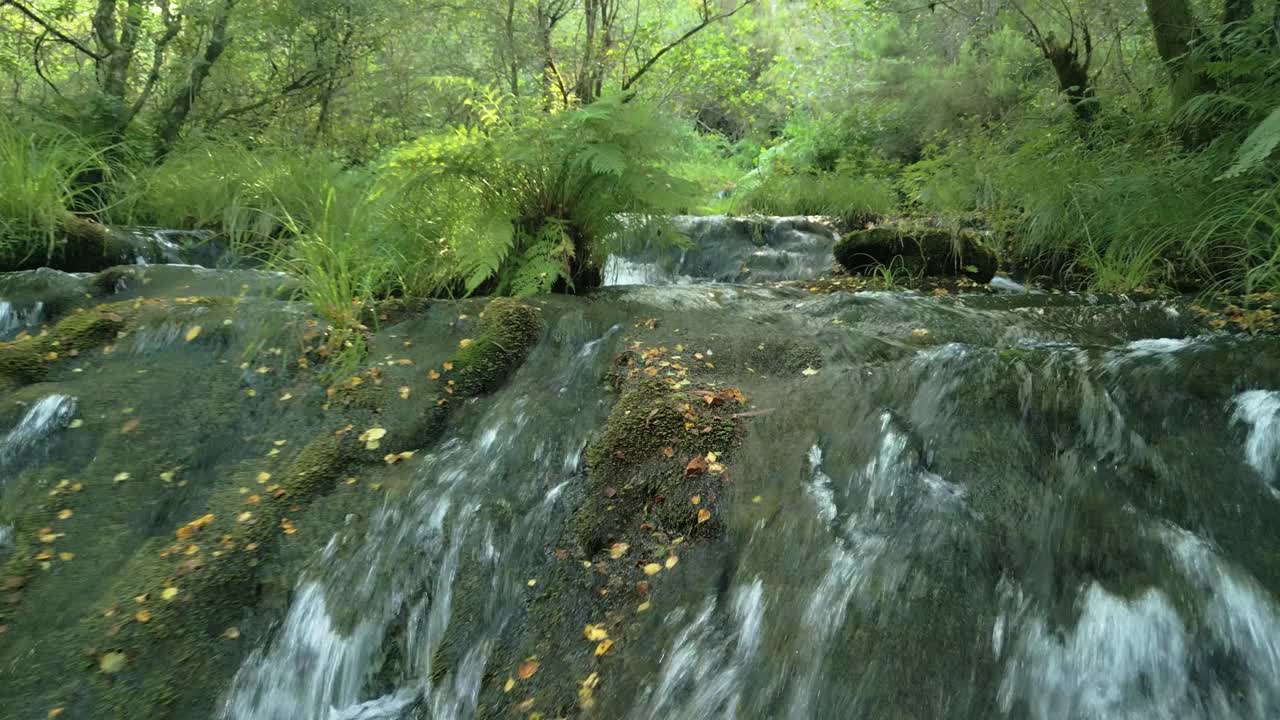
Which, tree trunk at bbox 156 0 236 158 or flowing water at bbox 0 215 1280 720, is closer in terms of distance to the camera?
flowing water at bbox 0 215 1280 720

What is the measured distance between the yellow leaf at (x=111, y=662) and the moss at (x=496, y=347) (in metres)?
1.59

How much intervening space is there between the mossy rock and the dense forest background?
0.28m

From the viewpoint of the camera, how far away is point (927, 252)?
230 inches

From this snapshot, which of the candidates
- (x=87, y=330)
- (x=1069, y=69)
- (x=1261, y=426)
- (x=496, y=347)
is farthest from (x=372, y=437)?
(x=1069, y=69)

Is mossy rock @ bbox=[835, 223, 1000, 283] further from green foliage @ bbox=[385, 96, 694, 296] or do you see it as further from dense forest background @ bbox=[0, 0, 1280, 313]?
green foliage @ bbox=[385, 96, 694, 296]

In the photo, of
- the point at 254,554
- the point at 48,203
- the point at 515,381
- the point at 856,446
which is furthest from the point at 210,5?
the point at 856,446

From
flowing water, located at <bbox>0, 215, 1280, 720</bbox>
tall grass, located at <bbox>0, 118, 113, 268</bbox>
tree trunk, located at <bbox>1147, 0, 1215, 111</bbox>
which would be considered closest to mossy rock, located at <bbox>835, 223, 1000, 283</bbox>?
tree trunk, located at <bbox>1147, 0, 1215, 111</bbox>

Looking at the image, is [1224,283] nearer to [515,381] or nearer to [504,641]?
[515,381]

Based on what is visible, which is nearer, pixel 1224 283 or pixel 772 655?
pixel 772 655

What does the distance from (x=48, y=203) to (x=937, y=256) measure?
7064 millimetres

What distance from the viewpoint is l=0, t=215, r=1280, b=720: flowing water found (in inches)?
66.2

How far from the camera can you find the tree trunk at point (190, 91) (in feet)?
24.4

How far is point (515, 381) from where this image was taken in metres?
3.38

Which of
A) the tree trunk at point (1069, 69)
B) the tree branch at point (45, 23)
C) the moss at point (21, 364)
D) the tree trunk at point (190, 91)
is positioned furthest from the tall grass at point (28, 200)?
the tree trunk at point (1069, 69)
